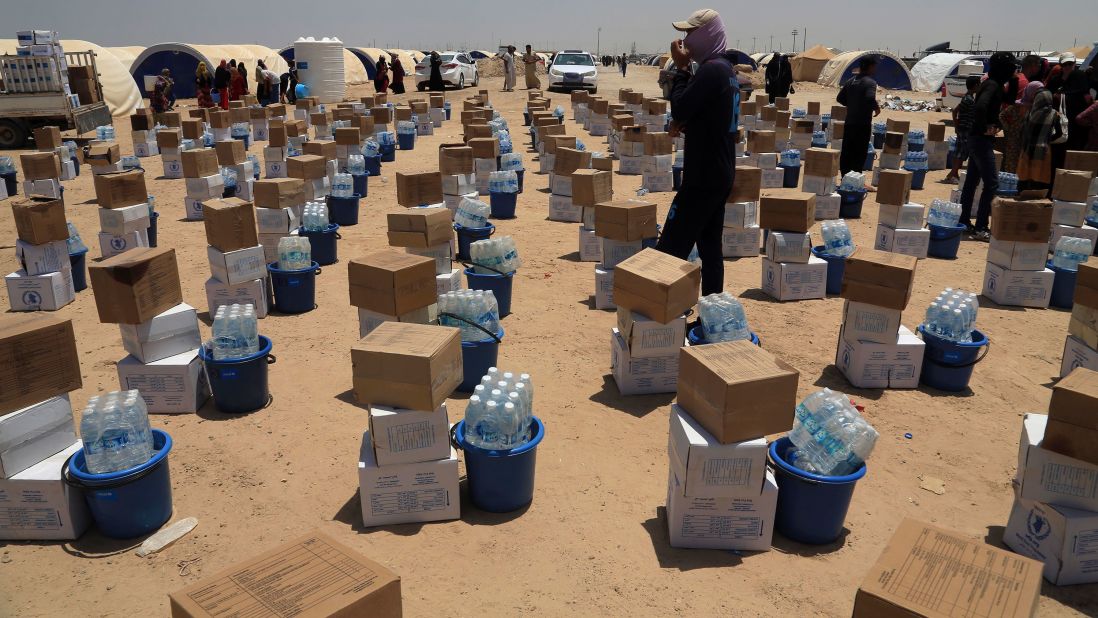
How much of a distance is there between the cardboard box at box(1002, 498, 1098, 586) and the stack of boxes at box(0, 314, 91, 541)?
186 inches

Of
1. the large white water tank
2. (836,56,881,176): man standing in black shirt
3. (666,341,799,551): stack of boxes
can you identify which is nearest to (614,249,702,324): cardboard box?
(666,341,799,551): stack of boxes

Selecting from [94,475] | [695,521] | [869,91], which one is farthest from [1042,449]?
[869,91]

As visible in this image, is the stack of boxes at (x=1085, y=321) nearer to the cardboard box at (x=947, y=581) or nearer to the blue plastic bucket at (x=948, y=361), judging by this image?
the blue plastic bucket at (x=948, y=361)

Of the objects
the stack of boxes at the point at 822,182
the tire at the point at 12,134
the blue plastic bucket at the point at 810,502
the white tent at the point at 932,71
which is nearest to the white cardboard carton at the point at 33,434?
the blue plastic bucket at the point at 810,502

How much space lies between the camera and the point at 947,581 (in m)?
2.52

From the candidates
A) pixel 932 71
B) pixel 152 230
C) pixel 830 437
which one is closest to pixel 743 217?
pixel 830 437

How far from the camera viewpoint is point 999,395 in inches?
210

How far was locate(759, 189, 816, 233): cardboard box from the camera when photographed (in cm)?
686

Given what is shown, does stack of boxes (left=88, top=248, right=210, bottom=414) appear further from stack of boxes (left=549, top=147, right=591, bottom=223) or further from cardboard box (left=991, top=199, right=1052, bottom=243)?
cardboard box (left=991, top=199, right=1052, bottom=243)

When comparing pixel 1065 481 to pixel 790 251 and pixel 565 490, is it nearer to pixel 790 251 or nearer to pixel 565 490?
pixel 565 490

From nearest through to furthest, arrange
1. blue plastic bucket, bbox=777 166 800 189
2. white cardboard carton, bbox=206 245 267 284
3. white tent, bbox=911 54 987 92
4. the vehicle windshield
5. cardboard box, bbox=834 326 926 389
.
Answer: cardboard box, bbox=834 326 926 389, white cardboard carton, bbox=206 245 267 284, blue plastic bucket, bbox=777 166 800 189, the vehicle windshield, white tent, bbox=911 54 987 92

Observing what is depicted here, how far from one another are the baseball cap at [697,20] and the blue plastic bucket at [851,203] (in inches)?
222

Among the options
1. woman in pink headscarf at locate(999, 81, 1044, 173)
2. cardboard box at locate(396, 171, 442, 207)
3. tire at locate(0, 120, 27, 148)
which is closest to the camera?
cardboard box at locate(396, 171, 442, 207)

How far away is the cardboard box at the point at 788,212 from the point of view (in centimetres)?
686
